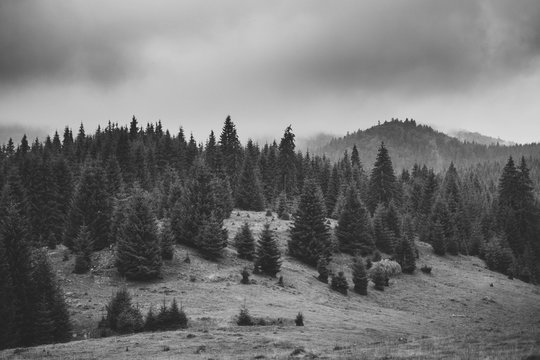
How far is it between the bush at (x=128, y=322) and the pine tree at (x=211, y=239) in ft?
57.1

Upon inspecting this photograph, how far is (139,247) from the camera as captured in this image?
118 feet

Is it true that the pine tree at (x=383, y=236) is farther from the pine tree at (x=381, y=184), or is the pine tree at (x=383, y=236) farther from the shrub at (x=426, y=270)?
the pine tree at (x=381, y=184)

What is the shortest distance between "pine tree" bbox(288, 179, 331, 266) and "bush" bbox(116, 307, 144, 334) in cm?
2719

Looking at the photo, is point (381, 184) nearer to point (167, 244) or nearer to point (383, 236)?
point (383, 236)

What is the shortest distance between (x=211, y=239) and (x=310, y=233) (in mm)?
13284

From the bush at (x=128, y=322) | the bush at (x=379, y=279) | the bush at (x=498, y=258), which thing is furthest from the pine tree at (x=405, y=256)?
the bush at (x=128, y=322)

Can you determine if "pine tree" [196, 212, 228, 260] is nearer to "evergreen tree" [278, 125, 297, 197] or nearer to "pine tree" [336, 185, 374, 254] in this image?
"pine tree" [336, 185, 374, 254]

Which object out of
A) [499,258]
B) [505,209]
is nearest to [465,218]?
[505,209]

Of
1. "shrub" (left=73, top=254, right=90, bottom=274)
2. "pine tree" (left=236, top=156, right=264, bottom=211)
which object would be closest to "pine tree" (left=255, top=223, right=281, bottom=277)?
"shrub" (left=73, top=254, right=90, bottom=274)

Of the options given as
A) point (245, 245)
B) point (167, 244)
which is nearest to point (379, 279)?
point (245, 245)

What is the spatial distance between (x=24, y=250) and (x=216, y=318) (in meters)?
13.6

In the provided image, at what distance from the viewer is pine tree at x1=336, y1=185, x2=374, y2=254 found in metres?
56.5

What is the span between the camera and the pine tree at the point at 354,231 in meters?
56.5

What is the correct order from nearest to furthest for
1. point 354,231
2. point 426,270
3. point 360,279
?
point 360,279, point 426,270, point 354,231
